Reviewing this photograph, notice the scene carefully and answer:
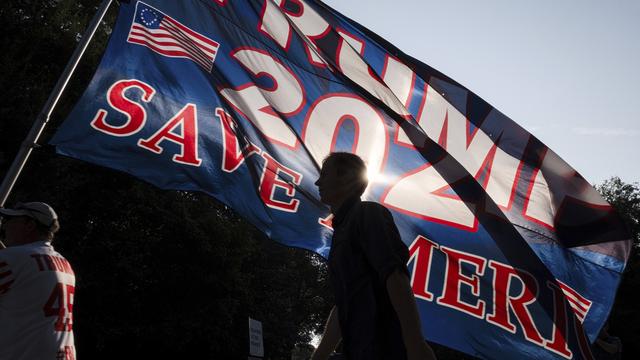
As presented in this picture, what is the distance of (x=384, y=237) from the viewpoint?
88.3 inches

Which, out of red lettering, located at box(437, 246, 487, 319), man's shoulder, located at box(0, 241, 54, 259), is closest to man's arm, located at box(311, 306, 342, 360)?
red lettering, located at box(437, 246, 487, 319)

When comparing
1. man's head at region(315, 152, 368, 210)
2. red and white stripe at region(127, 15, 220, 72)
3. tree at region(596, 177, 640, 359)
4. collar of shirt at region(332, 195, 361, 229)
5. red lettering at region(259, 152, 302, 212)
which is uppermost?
tree at region(596, 177, 640, 359)

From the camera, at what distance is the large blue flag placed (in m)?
4.39

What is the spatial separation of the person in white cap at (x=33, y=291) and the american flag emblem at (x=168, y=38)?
6.08ft

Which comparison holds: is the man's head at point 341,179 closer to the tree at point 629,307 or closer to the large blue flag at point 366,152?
the large blue flag at point 366,152

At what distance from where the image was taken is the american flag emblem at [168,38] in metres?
4.98

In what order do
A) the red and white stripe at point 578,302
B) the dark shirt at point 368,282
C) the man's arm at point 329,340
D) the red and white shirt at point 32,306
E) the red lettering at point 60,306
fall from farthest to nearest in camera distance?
the red and white stripe at point 578,302 → the red lettering at point 60,306 → the red and white shirt at point 32,306 → the man's arm at point 329,340 → the dark shirt at point 368,282

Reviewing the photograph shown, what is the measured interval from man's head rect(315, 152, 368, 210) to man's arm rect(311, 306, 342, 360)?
2.26 ft

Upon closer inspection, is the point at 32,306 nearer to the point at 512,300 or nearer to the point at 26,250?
the point at 26,250

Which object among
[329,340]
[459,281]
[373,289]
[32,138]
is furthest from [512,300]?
[32,138]

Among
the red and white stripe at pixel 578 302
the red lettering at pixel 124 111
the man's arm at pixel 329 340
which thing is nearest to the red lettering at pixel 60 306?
the red lettering at pixel 124 111

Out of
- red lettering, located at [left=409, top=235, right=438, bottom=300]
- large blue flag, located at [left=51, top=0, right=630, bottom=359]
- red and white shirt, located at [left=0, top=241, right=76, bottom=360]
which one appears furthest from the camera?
red lettering, located at [left=409, top=235, right=438, bottom=300]

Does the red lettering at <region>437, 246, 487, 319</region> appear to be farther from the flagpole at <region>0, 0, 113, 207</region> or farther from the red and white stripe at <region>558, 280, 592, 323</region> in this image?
the flagpole at <region>0, 0, 113, 207</region>

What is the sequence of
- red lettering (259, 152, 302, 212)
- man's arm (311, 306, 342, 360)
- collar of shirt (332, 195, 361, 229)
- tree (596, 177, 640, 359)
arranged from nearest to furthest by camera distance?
1. collar of shirt (332, 195, 361, 229)
2. man's arm (311, 306, 342, 360)
3. red lettering (259, 152, 302, 212)
4. tree (596, 177, 640, 359)
